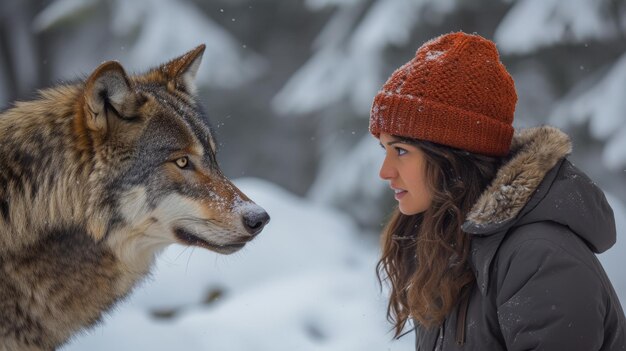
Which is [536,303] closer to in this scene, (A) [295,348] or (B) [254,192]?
(A) [295,348]

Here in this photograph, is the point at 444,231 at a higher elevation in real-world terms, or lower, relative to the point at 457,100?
lower

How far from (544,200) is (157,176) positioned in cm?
162

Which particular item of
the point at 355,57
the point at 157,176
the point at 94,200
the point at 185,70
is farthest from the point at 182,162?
the point at 355,57

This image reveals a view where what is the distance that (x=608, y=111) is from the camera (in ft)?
25.2

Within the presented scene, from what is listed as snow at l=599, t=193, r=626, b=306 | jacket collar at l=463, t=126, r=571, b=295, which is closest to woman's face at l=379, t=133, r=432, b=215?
jacket collar at l=463, t=126, r=571, b=295

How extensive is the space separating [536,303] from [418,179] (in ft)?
2.22

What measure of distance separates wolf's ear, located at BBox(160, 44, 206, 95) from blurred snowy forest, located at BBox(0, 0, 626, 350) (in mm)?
3130

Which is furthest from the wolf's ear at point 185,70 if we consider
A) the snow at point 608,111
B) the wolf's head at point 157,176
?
the snow at point 608,111

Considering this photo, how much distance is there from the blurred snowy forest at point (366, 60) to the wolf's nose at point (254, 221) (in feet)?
9.96

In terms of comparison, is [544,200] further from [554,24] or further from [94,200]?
[554,24]

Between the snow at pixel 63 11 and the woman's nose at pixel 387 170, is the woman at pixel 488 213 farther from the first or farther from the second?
the snow at pixel 63 11

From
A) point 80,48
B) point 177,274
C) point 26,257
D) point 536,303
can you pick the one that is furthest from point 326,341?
point 80,48

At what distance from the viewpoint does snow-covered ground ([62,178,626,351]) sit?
18.2 feet

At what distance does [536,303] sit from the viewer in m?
2.02
